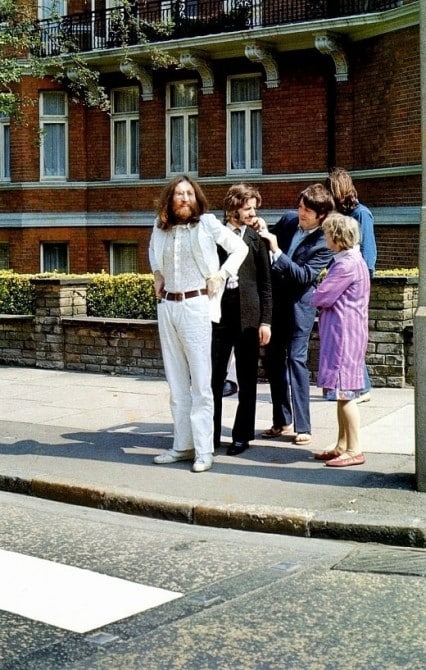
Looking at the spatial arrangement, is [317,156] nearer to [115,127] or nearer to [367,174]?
[367,174]

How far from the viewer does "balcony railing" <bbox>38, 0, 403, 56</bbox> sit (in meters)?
21.3

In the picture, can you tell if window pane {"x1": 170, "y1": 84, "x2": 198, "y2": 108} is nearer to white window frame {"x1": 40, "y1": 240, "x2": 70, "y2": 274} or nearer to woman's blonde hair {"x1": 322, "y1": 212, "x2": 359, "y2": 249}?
white window frame {"x1": 40, "y1": 240, "x2": 70, "y2": 274}

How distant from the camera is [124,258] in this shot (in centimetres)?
2583

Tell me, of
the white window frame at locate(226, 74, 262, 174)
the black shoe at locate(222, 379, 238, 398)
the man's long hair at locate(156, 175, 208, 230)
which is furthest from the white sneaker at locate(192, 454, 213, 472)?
the white window frame at locate(226, 74, 262, 174)

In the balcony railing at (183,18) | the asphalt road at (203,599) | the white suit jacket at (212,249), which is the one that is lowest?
the asphalt road at (203,599)

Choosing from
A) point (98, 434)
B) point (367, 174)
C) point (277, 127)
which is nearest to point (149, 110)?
point (277, 127)

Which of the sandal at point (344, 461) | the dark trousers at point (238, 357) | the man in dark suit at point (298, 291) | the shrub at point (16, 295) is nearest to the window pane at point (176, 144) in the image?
the shrub at point (16, 295)

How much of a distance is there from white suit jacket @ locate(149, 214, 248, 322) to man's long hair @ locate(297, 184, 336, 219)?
0.86 meters

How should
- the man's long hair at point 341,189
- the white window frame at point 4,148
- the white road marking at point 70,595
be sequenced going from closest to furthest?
the white road marking at point 70,595 → the man's long hair at point 341,189 → the white window frame at point 4,148

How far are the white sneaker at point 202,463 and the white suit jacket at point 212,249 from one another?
1.02 metres

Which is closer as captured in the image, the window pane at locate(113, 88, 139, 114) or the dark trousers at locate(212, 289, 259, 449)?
the dark trousers at locate(212, 289, 259, 449)

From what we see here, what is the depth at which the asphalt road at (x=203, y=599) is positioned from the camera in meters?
4.69

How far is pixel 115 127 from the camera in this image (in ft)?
84.8

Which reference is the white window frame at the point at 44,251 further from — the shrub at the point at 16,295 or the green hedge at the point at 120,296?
the green hedge at the point at 120,296
